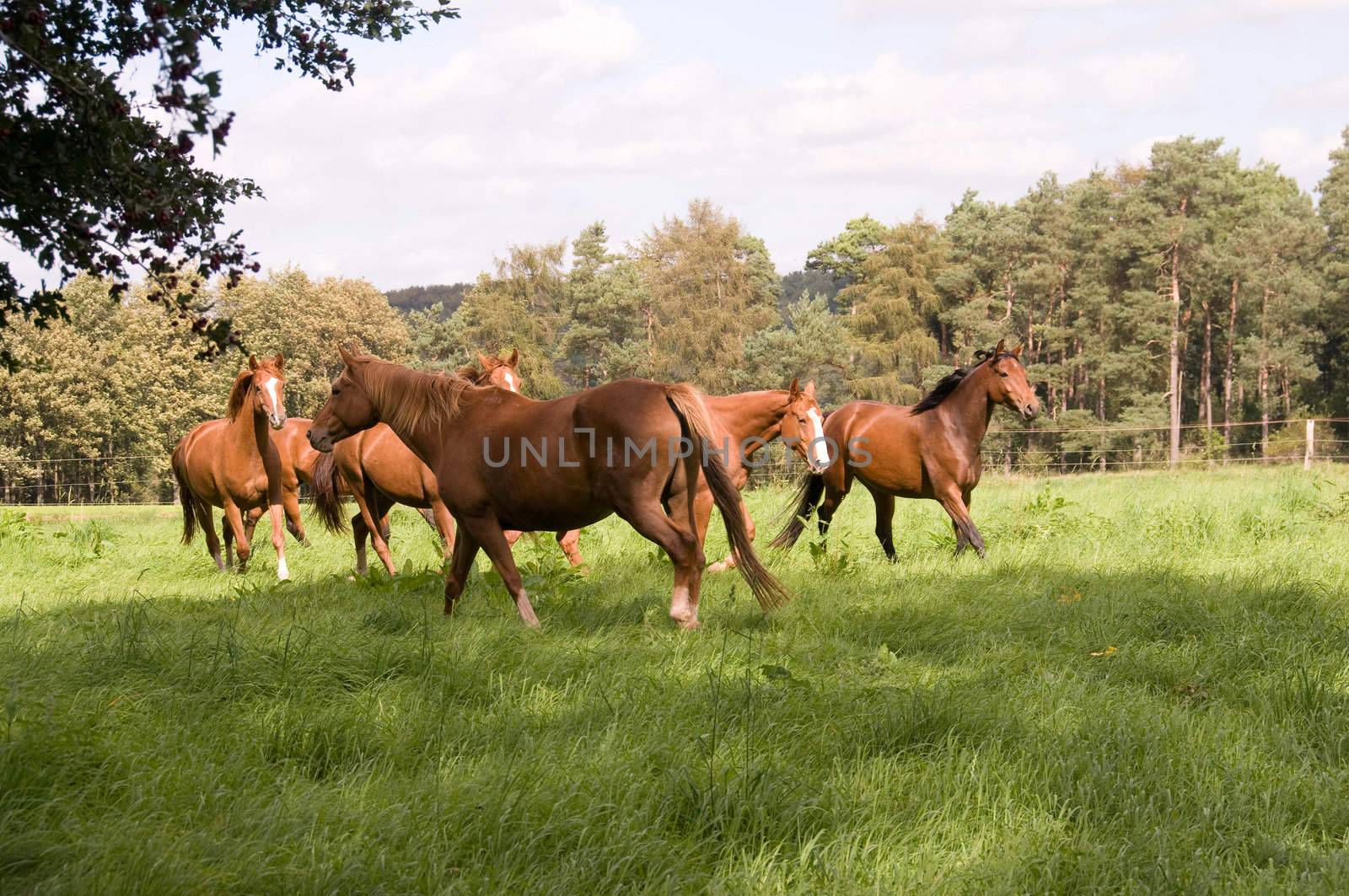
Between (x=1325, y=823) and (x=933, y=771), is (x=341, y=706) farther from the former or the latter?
(x=1325, y=823)

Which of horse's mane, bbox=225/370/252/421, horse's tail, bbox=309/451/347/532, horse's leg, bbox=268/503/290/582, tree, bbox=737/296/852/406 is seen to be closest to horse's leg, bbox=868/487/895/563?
horse's tail, bbox=309/451/347/532

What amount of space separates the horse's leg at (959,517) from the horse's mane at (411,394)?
4.58 meters

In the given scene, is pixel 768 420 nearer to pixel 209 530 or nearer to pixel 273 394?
pixel 273 394

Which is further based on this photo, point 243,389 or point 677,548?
point 243,389

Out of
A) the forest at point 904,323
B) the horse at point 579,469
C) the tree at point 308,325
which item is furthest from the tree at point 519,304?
the horse at point 579,469

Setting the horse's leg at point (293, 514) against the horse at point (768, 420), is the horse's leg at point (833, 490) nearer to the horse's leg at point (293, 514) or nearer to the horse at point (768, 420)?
the horse at point (768, 420)

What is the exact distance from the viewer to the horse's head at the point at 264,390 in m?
10.2

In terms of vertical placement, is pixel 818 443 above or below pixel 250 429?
below

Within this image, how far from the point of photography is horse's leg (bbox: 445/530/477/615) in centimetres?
672

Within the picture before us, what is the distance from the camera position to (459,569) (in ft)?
22.2

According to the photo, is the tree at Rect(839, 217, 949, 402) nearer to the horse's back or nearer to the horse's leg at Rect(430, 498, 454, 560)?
the horse's back

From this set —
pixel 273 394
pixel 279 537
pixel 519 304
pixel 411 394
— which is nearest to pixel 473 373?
pixel 411 394

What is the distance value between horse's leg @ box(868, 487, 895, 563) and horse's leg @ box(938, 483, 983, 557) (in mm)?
558

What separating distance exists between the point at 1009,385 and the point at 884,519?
1.73 m
